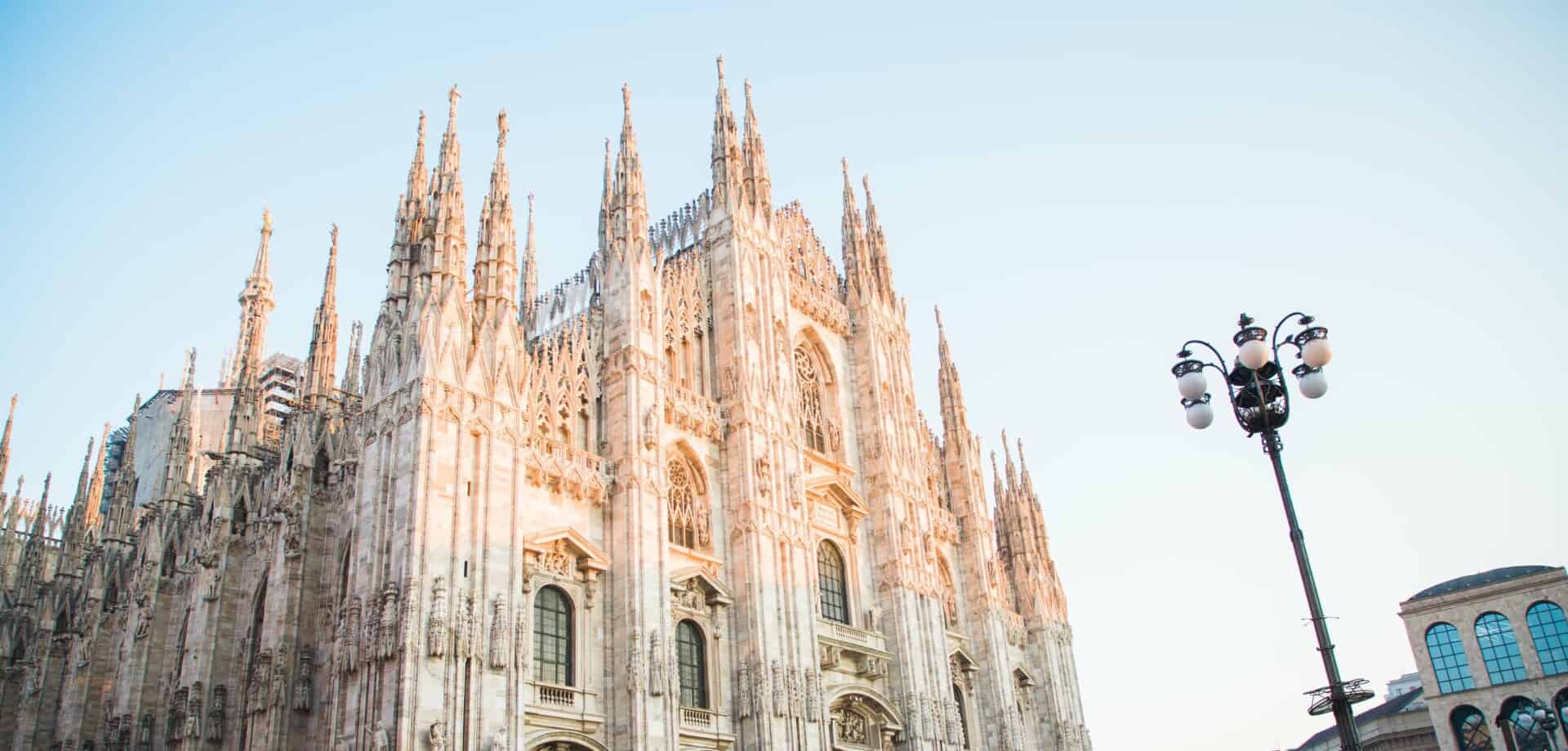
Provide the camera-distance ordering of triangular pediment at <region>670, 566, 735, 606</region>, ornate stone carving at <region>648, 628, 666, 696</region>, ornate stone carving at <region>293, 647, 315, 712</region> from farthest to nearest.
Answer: triangular pediment at <region>670, 566, 735, 606</region>, ornate stone carving at <region>648, 628, 666, 696</region>, ornate stone carving at <region>293, 647, 315, 712</region>

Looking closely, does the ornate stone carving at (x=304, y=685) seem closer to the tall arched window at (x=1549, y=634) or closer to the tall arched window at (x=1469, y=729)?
the tall arched window at (x=1469, y=729)

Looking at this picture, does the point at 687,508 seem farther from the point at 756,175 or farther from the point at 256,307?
the point at 256,307

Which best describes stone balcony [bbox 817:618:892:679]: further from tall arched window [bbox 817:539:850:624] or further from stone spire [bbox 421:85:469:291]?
stone spire [bbox 421:85:469:291]

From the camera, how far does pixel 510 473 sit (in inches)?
1032

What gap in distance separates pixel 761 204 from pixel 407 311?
51.9ft

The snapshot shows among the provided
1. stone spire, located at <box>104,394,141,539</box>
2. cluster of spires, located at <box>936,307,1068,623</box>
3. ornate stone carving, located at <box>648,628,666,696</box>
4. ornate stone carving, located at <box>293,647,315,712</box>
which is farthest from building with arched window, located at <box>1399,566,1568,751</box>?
stone spire, located at <box>104,394,141,539</box>

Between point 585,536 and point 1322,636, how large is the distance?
18.8 meters

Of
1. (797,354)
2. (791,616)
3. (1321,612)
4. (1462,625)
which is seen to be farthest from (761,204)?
(1462,625)

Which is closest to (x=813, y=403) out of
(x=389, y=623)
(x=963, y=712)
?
(x=963, y=712)

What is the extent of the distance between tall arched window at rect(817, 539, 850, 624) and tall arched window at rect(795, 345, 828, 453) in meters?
3.67

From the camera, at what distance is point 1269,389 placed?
46.5 feet

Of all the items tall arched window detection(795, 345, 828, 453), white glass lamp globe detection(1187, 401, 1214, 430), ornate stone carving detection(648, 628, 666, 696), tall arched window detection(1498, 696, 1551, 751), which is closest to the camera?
white glass lamp globe detection(1187, 401, 1214, 430)

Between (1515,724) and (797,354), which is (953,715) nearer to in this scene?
(797,354)

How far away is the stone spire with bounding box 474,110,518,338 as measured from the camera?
92.2 feet
